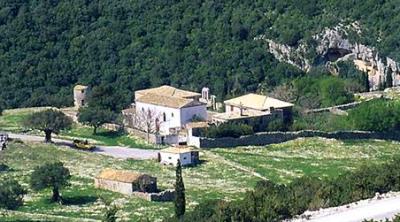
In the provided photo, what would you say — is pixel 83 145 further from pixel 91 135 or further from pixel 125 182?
pixel 125 182

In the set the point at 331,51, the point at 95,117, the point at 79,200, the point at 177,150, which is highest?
the point at 331,51

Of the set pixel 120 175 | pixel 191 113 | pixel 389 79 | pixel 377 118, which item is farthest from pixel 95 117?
pixel 389 79

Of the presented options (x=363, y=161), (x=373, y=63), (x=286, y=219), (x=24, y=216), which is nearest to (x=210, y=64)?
(x=373, y=63)

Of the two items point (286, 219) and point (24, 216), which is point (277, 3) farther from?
point (286, 219)

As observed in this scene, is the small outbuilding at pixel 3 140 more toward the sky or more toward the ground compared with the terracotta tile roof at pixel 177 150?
more toward the sky

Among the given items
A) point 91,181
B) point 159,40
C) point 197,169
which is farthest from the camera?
point 159,40

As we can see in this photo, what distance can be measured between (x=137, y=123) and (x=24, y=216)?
72.3 feet

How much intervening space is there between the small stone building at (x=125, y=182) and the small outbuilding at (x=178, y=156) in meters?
4.68

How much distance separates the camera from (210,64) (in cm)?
10062

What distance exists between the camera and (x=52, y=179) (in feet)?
217

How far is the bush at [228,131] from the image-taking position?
7850cm

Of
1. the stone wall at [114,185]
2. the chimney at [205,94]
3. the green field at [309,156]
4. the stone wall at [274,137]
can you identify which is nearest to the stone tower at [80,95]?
the chimney at [205,94]

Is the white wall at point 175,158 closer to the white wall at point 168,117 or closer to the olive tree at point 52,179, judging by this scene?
the white wall at point 168,117

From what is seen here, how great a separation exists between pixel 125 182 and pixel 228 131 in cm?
1234
